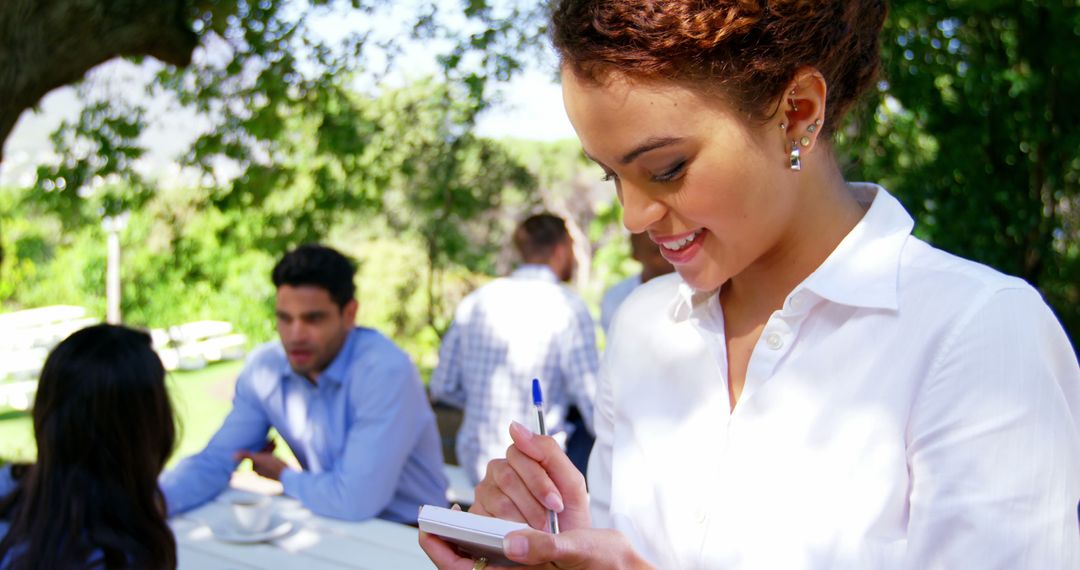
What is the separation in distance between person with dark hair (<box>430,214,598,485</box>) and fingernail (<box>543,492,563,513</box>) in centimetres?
337

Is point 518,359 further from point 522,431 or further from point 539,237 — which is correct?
point 522,431

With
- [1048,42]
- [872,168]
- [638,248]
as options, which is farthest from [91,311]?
[1048,42]

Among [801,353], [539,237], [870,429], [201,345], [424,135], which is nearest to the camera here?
[870,429]

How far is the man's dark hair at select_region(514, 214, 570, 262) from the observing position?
5.04 meters

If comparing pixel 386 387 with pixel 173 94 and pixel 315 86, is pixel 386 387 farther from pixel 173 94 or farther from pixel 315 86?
pixel 173 94

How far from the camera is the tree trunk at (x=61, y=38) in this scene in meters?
3.00

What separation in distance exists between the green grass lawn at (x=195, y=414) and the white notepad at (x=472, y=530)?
6.23 m

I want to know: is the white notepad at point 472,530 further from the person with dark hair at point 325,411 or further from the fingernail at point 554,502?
the person with dark hair at point 325,411

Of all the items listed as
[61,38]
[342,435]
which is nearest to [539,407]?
[342,435]

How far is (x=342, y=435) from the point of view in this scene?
11.4 ft

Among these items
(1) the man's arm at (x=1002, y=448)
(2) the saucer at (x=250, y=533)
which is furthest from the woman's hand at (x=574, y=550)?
(2) the saucer at (x=250, y=533)

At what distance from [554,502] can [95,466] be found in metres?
1.63

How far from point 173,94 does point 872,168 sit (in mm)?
3692

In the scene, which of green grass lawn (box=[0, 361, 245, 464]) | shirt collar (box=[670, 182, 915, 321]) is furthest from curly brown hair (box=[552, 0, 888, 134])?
green grass lawn (box=[0, 361, 245, 464])
